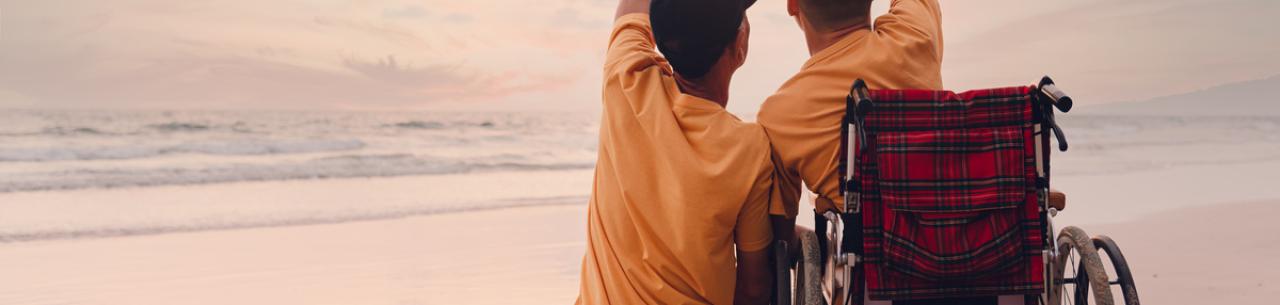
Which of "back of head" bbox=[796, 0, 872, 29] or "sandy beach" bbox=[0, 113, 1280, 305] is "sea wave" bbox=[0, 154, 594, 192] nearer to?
"sandy beach" bbox=[0, 113, 1280, 305]

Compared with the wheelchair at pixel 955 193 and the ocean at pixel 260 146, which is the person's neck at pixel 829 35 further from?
the ocean at pixel 260 146

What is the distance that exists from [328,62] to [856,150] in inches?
935

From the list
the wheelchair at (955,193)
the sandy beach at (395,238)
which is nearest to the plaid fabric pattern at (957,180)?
the wheelchair at (955,193)

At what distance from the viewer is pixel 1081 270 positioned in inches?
80.0

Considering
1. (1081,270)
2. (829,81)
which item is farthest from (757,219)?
(1081,270)

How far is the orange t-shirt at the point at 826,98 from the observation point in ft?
6.67

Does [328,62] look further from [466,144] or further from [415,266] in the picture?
[415,266]

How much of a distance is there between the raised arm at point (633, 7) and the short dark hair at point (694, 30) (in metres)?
0.21

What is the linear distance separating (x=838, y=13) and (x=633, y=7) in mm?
439

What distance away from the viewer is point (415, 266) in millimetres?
4945

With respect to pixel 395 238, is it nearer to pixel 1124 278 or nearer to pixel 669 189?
pixel 669 189

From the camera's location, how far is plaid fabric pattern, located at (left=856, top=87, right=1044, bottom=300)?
1.85 metres

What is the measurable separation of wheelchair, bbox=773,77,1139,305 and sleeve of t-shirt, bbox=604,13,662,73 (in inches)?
16.2

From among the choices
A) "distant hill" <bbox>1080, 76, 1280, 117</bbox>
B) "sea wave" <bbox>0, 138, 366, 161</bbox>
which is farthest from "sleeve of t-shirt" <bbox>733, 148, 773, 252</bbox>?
"distant hill" <bbox>1080, 76, 1280, 117</bbox>
